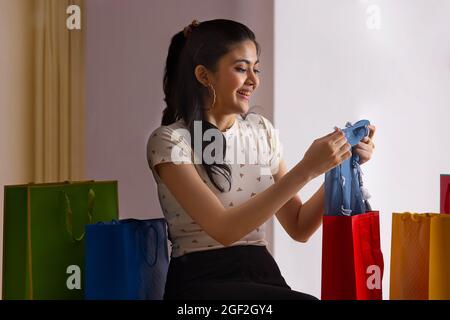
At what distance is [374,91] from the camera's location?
245 cm

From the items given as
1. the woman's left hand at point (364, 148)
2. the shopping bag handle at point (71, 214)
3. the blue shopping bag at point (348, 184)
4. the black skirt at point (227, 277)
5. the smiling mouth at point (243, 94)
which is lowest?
the black skirt at point (227, 277)

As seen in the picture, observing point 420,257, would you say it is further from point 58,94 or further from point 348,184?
point 58,94

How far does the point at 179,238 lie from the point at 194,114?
280mm

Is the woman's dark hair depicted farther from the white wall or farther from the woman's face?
the white wall

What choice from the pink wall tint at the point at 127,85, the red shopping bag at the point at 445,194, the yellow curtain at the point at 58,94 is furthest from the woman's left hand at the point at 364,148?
the yellow curtain at the point at 58,94

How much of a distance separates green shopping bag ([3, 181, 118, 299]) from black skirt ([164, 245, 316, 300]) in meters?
0.25

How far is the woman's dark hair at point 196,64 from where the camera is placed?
1.63 metres

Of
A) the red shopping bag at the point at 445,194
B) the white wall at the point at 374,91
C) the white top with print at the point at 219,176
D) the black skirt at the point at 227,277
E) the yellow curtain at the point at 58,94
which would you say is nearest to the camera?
the black skirt at the point at 227,277

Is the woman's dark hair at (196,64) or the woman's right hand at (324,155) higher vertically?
the woman's dark hair at (196,64)

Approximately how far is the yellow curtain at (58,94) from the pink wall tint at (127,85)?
Result: 0.11 feet

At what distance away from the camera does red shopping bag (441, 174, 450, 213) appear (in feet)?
5.63

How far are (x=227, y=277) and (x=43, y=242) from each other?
43 centimetres

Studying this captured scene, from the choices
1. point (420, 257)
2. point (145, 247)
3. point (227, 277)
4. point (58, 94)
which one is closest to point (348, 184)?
point (420, 257)

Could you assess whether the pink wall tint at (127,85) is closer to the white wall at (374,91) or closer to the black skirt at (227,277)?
the white wall at (374,91)
